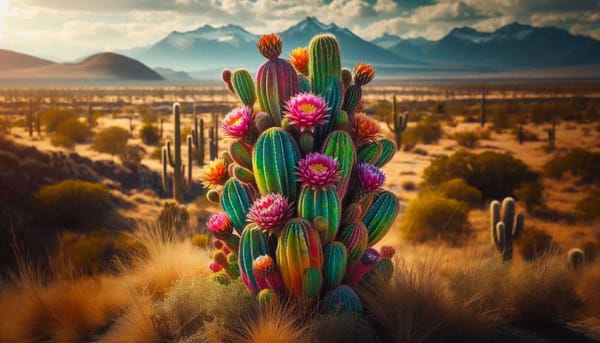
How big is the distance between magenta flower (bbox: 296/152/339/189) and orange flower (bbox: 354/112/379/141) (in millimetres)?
854

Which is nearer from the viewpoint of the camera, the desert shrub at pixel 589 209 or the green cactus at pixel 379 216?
the green cactus at pixel 379 216

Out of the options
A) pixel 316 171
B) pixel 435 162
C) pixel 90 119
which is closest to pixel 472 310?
pixel 316 171

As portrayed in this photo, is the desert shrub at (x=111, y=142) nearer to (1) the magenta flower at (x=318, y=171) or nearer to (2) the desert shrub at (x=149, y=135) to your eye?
(2) the desert shrub at (x=149, y=135)

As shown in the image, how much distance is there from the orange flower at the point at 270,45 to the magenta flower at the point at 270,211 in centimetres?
125

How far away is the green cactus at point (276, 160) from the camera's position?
201 inches

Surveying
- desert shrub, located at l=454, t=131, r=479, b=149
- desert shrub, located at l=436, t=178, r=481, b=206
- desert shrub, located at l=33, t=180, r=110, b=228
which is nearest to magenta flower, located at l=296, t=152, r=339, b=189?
desert shrub, located at l=33, t=180, r=110, b=228

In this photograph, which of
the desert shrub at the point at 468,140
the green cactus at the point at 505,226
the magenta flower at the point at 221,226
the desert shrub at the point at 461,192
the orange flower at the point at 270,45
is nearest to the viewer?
the orange flower at the point at 270,45

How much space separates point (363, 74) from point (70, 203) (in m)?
11.2

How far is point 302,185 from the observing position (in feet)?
16.6

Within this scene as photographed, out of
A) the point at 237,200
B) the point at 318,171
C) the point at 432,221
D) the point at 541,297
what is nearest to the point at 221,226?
the point at 237,200

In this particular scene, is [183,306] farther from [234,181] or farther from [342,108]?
[342,108]

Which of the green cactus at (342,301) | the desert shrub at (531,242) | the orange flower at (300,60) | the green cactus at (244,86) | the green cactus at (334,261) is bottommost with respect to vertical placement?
the desert shrub at (531,242)

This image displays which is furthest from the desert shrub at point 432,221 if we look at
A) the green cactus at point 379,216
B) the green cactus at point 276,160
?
the green cactus at point 276,160

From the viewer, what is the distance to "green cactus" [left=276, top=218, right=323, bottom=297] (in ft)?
16.0
